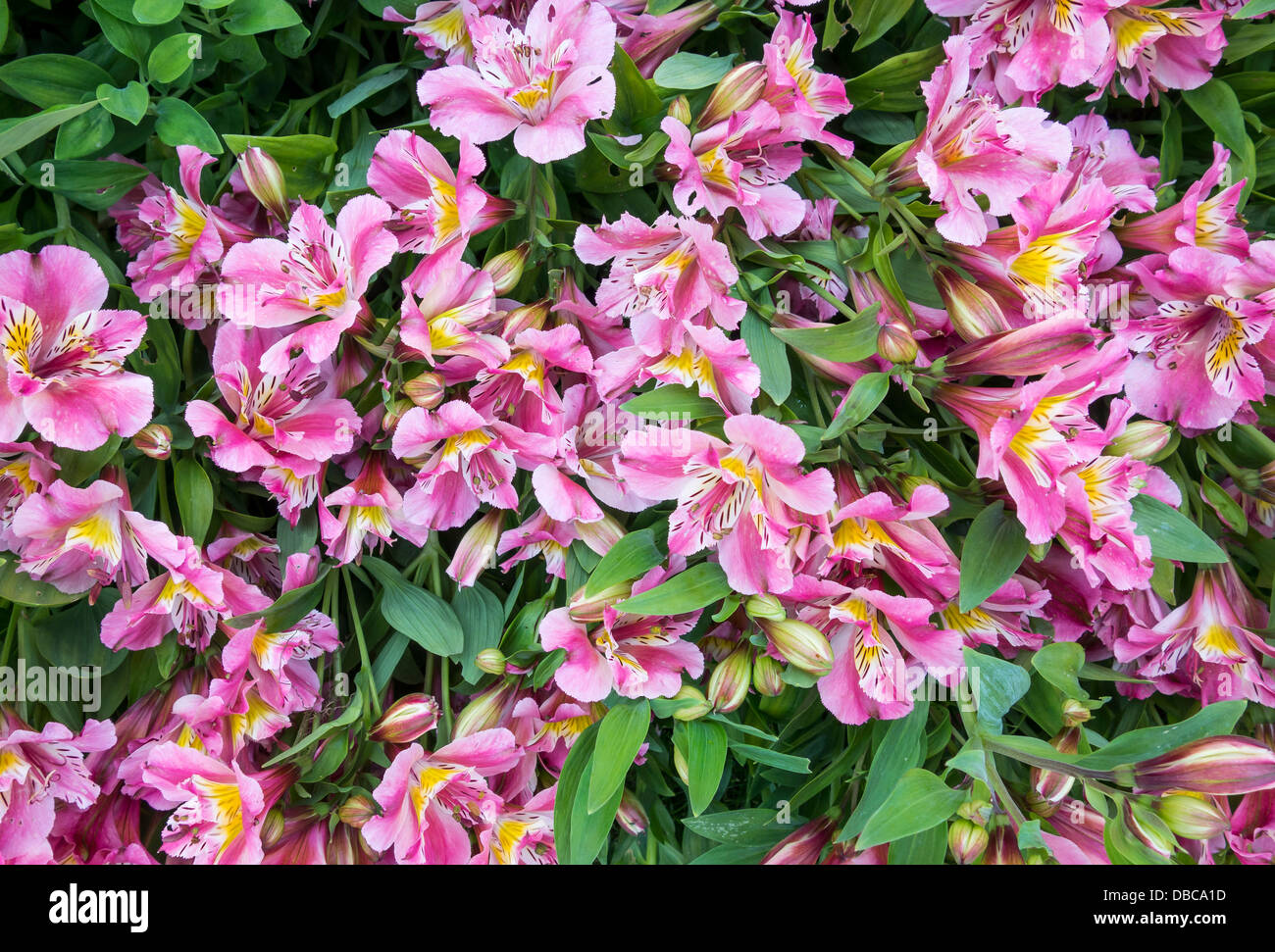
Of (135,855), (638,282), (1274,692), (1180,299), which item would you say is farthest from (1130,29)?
(135,855)

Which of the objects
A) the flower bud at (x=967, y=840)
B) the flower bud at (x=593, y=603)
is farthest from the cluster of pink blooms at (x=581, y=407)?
the flower bud at (x=967, y=840)

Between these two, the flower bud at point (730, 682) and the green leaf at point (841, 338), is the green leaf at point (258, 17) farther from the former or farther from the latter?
the flower bud at point (730, 682)

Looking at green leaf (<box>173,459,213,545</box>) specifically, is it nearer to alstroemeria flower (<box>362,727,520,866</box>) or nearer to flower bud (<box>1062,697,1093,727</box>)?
alstroemeria flower (<box>362,727,520,866</box>)

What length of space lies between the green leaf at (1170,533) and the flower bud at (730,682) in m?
0.35

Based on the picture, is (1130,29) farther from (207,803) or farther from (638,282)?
(207,803)

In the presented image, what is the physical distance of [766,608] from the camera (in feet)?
2.33

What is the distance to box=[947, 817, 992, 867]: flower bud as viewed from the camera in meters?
0.74

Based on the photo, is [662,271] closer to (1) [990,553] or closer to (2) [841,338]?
(2) [841,338]

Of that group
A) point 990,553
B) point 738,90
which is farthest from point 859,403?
point 738,90

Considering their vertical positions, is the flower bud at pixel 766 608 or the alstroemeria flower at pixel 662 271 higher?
the alstroemeria flower at pixel 662 271

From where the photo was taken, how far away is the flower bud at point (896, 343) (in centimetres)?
72

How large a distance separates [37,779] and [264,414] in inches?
14.0

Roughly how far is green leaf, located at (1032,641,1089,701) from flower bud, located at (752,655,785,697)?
0.66 feet
